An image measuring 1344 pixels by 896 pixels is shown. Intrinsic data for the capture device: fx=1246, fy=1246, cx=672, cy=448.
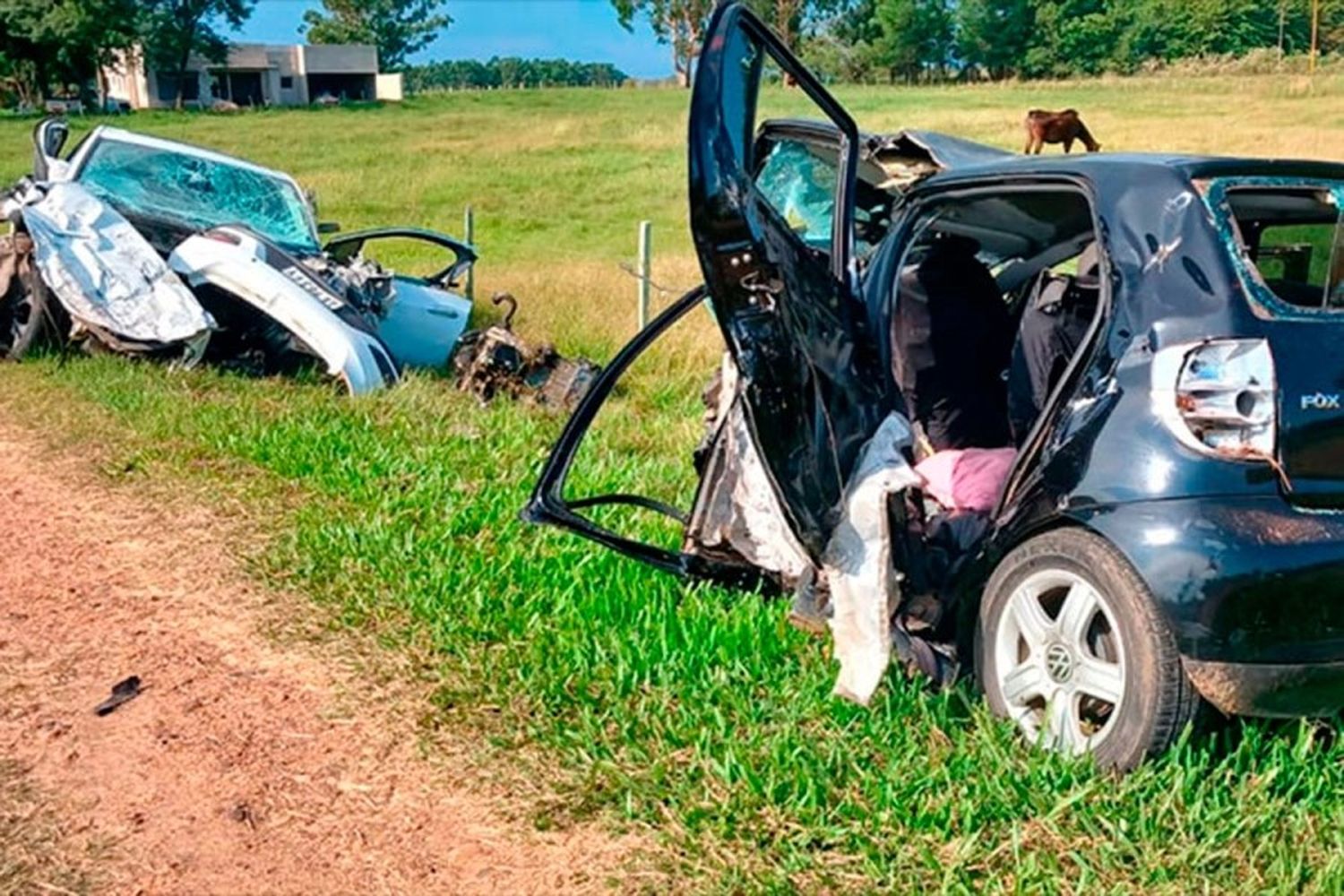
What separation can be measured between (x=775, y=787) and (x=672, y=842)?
30 cm

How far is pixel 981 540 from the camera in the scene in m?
3.35

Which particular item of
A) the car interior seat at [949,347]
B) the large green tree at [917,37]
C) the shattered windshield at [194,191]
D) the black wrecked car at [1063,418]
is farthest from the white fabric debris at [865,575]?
the large green tree at [917,37]

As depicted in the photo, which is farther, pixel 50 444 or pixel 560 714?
pixel 50 444

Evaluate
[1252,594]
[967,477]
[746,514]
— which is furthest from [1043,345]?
[1252,594]

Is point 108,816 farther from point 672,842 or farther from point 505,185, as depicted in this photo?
point 505,185

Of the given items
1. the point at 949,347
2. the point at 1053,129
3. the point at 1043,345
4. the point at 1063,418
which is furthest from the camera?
the point at 1053,129

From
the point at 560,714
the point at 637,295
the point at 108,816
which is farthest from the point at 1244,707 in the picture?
the point at 637,295

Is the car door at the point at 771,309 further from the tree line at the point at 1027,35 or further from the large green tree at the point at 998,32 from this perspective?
the large green tree at the point at 998,32

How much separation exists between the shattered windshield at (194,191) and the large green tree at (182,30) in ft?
219

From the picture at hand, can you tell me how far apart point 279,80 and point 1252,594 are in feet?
311

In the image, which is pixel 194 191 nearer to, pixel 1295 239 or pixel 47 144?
pixel 47 144

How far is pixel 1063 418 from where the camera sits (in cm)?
314

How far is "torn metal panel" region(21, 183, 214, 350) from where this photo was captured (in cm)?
798

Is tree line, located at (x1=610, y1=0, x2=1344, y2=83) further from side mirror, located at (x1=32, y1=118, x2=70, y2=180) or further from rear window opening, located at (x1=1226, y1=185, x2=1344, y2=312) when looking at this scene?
rear window opening, located at (x1=1226, y1=185, x2=1344, y2=312)
